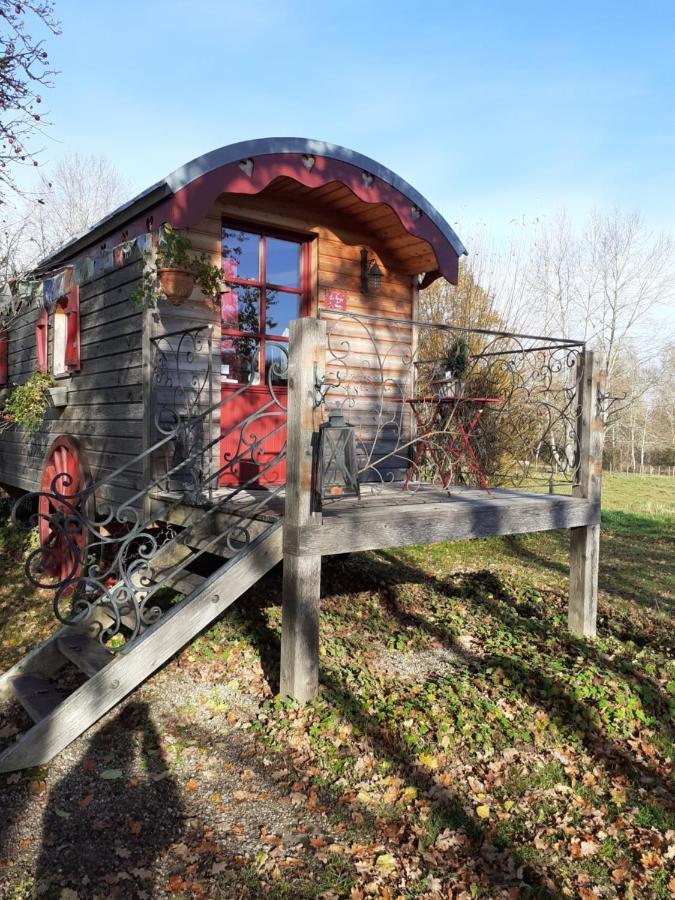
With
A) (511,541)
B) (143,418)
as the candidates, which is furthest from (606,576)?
(143,418)

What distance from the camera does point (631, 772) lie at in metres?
3.62

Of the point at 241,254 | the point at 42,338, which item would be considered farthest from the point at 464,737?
the point at 42,338

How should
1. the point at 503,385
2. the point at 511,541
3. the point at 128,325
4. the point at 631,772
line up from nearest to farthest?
1. the point at 631,772
2. the point at 128,325
3. the point at 511,541
4. the point at 503,385

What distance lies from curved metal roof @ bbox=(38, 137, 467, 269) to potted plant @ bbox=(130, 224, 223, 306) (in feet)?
1.01

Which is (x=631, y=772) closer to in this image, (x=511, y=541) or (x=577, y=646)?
(x=577, y=646)

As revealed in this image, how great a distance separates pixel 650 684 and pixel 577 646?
66 centimetres

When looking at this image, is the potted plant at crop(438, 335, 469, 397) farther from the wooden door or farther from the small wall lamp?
the wooden door

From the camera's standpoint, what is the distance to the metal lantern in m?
3.86

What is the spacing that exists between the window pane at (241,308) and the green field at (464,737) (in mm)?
2531

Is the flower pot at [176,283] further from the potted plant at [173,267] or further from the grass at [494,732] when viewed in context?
the grass at [494,732]

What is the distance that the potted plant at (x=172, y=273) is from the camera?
5.21m

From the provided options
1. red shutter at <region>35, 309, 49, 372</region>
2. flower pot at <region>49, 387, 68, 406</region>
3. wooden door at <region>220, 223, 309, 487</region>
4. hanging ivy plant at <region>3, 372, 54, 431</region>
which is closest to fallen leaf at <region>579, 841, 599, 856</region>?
wooden door at <region>220, 223, 309, 487</region>

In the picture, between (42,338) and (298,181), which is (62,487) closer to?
(42,338)

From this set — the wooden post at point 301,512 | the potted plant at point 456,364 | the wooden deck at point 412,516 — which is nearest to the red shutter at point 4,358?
the wooden deck at point 412,516
